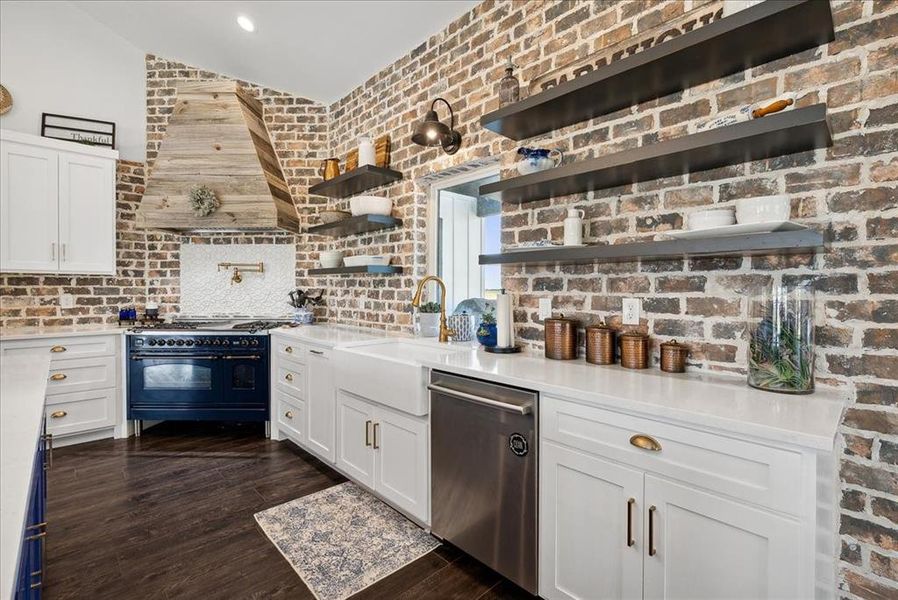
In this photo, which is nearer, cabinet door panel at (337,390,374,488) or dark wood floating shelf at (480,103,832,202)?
dark wood floating shelf at (480,103,832,202)

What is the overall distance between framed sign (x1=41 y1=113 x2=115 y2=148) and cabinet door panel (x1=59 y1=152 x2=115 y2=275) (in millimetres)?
348

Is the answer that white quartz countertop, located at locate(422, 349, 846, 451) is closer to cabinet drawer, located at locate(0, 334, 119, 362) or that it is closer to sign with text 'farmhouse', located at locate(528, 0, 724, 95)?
sign with text 'farmhouse', located at locate(528, 0, 724, 95)

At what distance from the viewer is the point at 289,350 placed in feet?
11.4

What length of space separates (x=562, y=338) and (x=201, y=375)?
Answer: 317cm

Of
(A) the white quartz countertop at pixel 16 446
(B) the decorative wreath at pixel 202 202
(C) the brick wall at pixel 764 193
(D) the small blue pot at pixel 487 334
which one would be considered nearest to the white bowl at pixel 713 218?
(C) the brick wall at pixel 764 193

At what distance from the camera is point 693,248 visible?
5.27ft

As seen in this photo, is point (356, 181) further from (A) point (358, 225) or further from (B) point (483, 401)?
(B) point (483, 401)

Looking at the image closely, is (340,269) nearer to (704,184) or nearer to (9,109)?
(704,184)

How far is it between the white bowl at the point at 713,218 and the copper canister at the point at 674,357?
519 millimetres

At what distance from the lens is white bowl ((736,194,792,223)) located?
1.46 meters

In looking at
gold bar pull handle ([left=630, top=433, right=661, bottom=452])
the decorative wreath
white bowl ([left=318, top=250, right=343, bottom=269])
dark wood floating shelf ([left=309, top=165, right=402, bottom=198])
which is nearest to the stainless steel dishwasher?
gold bar pull handle ([left=630, top=433, right=661, bottom=452])

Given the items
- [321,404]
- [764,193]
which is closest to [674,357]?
[764,193]

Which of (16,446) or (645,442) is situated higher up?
(16,446)

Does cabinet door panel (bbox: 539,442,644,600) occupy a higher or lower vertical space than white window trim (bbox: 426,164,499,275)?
lower
